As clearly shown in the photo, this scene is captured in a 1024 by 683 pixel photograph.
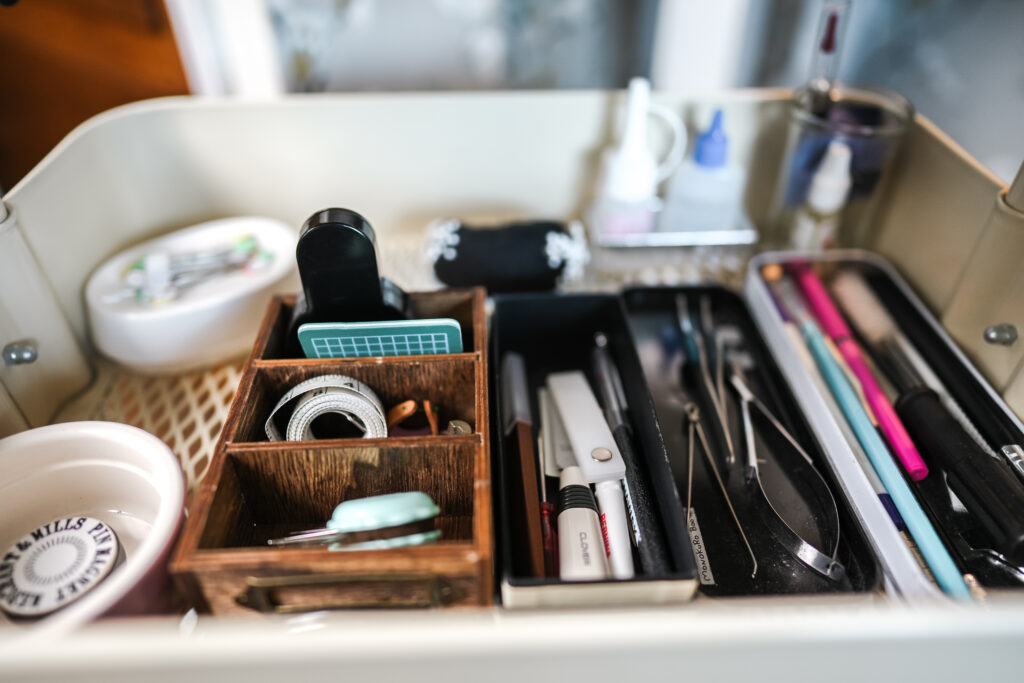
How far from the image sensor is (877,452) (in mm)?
450

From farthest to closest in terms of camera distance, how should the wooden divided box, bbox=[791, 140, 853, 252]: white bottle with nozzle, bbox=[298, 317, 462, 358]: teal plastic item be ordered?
bbox=[791, 140, 853, 252]: white bottle with nozzle, bbox=[298, 317, 462, 358]: teal plastic item, the wooden divided box

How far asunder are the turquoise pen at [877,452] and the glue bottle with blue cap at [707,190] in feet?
0.33

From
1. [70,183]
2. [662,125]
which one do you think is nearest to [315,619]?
[70,183]

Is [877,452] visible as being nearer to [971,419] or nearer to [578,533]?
[971,419]

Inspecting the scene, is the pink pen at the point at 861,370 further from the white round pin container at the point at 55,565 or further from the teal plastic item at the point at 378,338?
the white round pin container at the point at 55,565

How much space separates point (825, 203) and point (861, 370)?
0.18 m

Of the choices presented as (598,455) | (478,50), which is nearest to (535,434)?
(598,455)

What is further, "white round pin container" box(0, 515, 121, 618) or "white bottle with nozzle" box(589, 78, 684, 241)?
"white bottle with nozzle" box(589, 78, 684, 241)

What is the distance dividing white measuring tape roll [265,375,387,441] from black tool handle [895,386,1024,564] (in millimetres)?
373

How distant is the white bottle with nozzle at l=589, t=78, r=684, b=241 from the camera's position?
608 mm

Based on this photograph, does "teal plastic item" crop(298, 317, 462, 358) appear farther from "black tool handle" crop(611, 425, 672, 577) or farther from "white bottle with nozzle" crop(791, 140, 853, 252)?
"white bottle with nozzle" crop(791, 140, 853, 252)

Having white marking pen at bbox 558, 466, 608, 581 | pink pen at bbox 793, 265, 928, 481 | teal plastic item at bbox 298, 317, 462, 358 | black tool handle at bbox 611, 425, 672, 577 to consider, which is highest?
teal plastic item at bbox 298, 317, 462, 358

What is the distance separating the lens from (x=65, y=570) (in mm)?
380

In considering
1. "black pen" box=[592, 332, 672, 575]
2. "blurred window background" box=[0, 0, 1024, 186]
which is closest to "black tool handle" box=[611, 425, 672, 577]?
"black pen" box=[592, 332, 672, 575]
